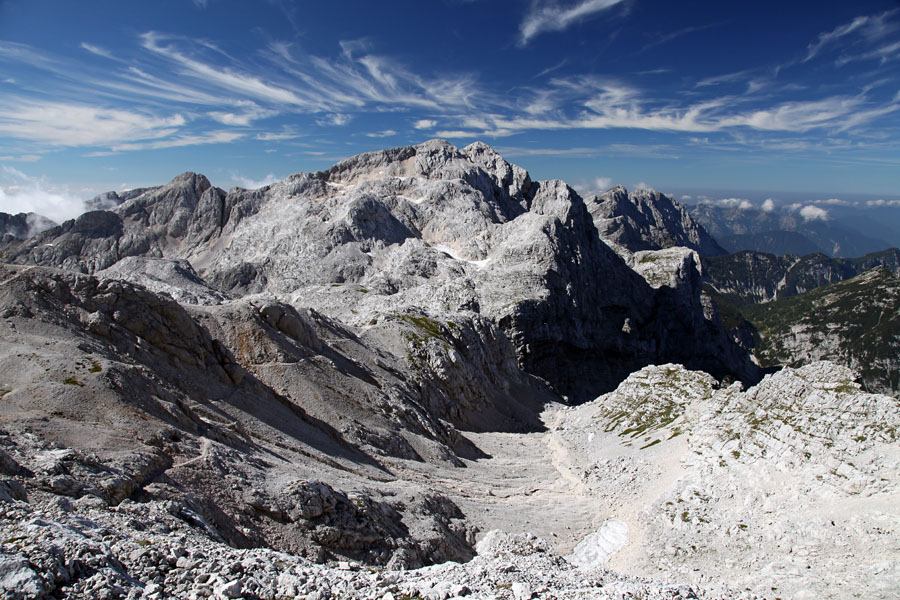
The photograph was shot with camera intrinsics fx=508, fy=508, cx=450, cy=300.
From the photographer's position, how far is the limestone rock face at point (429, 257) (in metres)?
125

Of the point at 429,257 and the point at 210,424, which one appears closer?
the point at 210,424

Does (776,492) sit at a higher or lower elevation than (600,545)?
higher

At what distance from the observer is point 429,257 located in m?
141

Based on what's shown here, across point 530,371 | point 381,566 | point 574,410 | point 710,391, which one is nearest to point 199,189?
point 530,371

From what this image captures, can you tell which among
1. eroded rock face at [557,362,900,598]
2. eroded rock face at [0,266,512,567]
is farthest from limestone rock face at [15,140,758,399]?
eroded rock face at [557,362,900,598]

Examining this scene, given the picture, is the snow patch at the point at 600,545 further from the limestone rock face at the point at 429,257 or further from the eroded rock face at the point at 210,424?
the limestone rock face at the point at 429,257

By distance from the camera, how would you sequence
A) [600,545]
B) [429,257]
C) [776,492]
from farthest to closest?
[429,257] < [600,545] < [776,492]

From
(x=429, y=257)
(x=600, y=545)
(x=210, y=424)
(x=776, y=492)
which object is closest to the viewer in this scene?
(x=210, y=424)

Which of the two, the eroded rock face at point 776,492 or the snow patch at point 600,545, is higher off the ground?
the eroded rock face at point 776,492

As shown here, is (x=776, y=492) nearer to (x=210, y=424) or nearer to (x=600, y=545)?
(x=600, y=545)

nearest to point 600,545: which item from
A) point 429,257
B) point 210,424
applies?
point 210,424

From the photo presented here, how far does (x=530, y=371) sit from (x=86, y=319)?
98.6 meters

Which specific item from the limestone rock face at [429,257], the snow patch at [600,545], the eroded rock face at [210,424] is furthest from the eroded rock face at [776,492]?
the limestone rock face at [429,257]

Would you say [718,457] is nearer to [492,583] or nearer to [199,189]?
[492,583]
